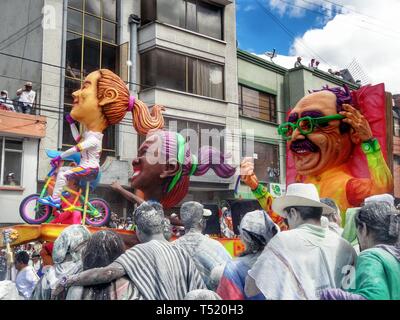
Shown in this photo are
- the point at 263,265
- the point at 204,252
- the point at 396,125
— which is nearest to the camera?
the point at 263,265

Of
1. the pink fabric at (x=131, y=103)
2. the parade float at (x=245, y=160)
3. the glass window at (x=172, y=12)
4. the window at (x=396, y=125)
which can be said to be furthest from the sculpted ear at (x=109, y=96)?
the window at (x=396, y=125)

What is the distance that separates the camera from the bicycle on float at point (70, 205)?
3389mm

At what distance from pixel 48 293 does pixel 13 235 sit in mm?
1171

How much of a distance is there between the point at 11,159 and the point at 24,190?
10.2 inches

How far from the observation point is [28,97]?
3.50 meters

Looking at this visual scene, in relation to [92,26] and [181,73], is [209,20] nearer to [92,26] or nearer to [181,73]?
[181,73]

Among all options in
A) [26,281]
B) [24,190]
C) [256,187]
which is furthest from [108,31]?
[26,281]

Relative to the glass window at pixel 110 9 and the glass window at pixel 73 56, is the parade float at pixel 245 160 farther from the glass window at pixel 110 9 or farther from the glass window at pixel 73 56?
the glass window at pixel 110 9

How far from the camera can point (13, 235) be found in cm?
318

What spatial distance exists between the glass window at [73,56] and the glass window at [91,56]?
0.05m

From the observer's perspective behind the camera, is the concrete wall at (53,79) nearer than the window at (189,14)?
Yes

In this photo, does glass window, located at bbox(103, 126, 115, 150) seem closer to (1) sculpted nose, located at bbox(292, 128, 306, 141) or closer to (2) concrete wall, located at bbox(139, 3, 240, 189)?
(2) concrete wall, located at bbox(139, 3, 240, 189)
